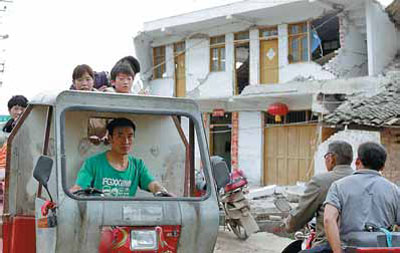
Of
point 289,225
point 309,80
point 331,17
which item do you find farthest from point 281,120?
point 289,225

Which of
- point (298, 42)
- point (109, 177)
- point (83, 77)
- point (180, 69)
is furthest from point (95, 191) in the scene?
point (180, 69)

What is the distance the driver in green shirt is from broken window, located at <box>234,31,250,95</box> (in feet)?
53.9

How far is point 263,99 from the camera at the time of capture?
19.4 metres

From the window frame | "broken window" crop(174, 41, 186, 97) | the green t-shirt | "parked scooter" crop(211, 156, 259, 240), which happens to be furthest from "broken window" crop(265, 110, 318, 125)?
the green t-shirt

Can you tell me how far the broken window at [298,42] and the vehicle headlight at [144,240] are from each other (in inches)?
613

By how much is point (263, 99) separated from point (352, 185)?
15588 millimetres

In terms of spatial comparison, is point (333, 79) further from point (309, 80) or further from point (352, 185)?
point (352, 185)

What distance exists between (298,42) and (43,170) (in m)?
16.3

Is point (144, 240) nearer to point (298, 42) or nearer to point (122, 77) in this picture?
point (122, 77)

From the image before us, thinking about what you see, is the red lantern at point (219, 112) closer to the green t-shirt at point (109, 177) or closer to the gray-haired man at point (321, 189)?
the gray-haired man at point (321, 189)

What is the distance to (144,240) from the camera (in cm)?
373

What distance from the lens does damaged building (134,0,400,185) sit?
675 inches

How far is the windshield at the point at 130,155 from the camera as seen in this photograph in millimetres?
4086

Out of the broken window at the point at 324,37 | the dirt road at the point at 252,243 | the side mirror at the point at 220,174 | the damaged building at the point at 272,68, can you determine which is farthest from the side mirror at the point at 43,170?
the broken window at the point at 324,37
